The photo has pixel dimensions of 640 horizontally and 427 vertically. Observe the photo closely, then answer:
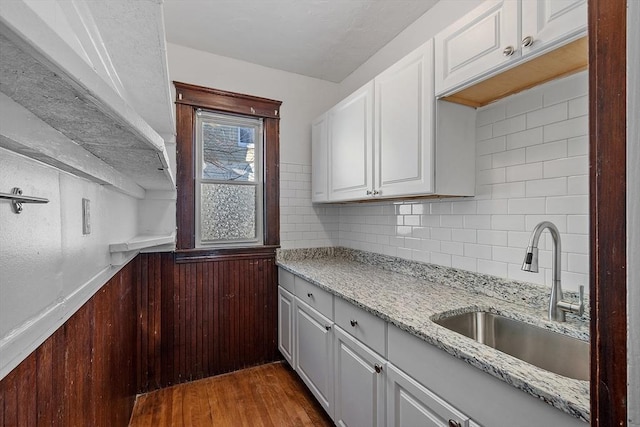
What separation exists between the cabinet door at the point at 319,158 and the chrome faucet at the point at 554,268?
1.62 metres

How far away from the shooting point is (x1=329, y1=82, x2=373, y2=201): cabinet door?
207cm

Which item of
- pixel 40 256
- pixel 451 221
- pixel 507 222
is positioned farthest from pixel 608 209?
pixel 451 221

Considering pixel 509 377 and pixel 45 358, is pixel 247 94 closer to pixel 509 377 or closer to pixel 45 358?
pixel 45 358

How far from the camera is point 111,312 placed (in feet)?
4.71

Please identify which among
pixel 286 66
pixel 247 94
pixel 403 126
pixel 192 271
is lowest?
pixel 192 271

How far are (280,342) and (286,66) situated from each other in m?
2.44

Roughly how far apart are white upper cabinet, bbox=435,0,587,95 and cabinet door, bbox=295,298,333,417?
1510 millimetres

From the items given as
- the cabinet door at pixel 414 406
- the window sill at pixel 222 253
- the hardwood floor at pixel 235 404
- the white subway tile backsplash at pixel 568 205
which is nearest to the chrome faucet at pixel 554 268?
the white subway tile backsplash at pixel 568 205

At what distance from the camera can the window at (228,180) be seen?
2.54 m

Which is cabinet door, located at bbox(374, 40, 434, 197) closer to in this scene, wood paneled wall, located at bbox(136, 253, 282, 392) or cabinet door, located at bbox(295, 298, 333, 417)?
cabinet door, located at bbox(295, 298, 333, 417)

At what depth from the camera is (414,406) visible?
1177 mm

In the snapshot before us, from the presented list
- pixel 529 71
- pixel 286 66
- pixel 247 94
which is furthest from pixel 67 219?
pixel 286 66

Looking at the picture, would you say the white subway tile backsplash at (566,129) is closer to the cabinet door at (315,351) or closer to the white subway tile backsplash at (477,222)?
the white subway tile backsplash at (477,222)

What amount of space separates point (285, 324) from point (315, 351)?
595 millimetres
